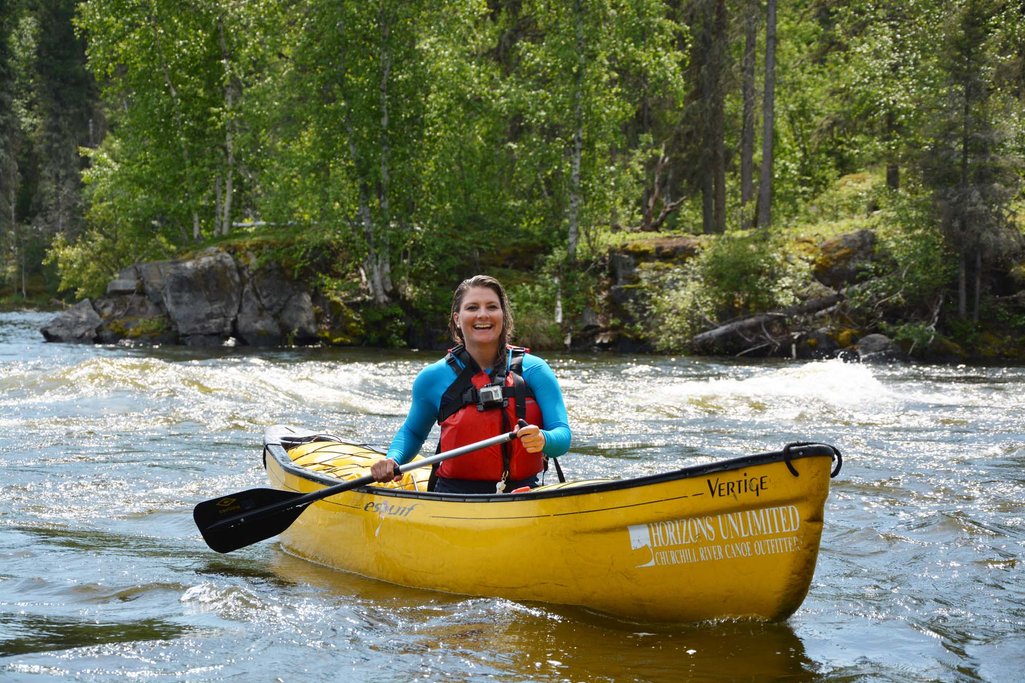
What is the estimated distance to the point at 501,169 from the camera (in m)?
22.6

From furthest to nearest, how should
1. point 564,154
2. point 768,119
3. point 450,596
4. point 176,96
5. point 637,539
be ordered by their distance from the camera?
point 176,96, point 564,154, point 768,119, point 450,596, point 637,539

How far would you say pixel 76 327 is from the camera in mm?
21578

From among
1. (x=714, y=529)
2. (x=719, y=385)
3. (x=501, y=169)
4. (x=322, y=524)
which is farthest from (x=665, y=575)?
(x=501, y=169)

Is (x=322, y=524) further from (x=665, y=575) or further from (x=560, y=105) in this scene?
(x=560, y=105)

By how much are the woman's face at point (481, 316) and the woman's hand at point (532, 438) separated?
0.53 metres

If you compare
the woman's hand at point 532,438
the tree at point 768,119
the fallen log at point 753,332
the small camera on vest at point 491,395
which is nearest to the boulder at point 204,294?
the fallen log at point 753,332

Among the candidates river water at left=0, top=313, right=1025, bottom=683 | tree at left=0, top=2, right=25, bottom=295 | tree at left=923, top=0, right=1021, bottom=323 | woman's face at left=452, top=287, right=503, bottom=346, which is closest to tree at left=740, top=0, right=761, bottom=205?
tree at left=923, top=0, right=1021, bottom=323

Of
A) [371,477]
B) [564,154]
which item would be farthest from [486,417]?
[564,154]

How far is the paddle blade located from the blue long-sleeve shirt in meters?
0.77

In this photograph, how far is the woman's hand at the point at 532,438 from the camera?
4395 millimetres

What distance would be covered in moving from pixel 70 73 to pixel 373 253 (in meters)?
27.8

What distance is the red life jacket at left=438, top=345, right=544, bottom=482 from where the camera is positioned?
4.72 meters

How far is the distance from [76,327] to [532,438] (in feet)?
63.7

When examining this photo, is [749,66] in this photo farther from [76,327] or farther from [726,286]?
[76,327]
